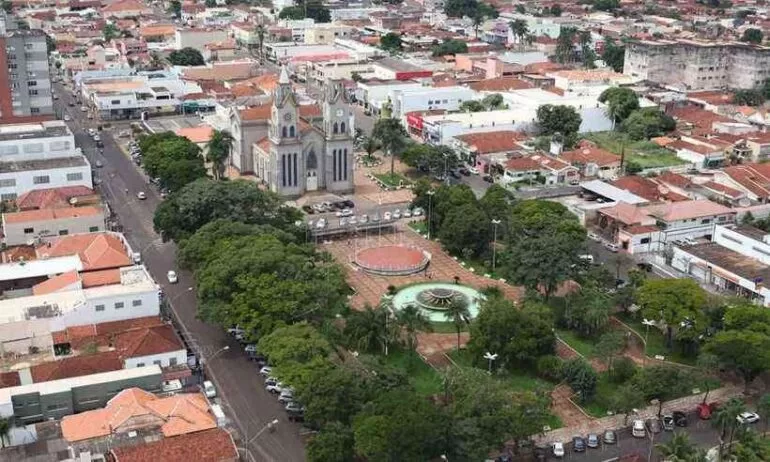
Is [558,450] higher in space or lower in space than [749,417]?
lower

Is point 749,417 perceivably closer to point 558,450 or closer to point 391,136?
point 558,450

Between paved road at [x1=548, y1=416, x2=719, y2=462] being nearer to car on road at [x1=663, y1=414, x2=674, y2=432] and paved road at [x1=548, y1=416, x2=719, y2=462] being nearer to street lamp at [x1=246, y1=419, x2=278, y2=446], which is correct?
→ car on road at [x1=663, y1=414, x2=674, y2=432]

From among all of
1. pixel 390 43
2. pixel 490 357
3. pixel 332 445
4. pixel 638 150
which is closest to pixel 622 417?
pixel 490 357

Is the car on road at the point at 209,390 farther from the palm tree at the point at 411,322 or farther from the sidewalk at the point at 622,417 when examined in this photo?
the sidewalk at the point at 622,417

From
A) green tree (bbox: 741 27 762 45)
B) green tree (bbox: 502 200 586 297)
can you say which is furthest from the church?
green tree (bbox: 741 27 762 45)

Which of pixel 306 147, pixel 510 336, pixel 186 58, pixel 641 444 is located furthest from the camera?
pixel 186 58

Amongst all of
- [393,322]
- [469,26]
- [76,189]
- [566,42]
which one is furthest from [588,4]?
[393,322]

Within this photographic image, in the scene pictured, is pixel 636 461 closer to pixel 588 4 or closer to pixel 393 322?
pixel 393 322
